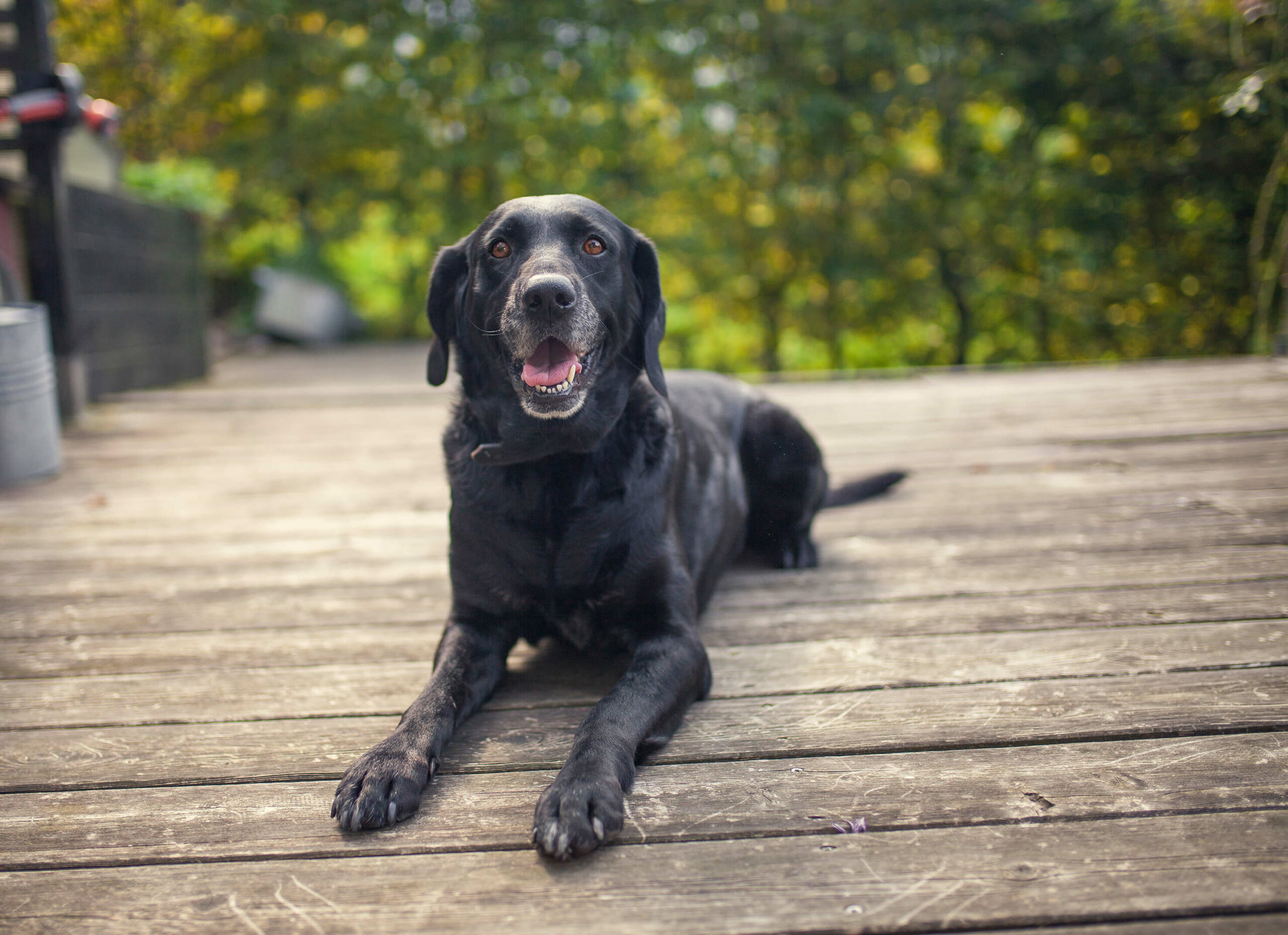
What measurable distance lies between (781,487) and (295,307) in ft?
24.7

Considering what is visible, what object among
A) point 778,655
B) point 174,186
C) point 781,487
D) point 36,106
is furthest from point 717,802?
point 174,186

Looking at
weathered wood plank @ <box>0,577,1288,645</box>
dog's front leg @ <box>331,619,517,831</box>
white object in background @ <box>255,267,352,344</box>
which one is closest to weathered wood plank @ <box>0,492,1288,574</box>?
weathered wood plank @ <box>0,577,1288,645</box>

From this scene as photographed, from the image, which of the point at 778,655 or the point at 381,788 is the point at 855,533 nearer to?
the point at 778,655

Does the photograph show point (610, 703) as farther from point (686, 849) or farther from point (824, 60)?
point (824, 60)

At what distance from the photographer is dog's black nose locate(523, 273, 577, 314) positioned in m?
1.68

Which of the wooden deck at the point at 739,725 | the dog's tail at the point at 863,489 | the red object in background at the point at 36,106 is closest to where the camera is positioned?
the wooden deck at the point at 739,725

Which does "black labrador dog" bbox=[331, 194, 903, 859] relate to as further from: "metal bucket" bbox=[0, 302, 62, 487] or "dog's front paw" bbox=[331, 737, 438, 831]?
"metal bucket" bbox=[0, 302, 62, 487]

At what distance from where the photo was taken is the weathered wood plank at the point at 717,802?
127 cm

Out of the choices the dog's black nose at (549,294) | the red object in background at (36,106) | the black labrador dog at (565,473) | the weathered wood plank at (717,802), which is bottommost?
the weathered wood plank at (717,802)

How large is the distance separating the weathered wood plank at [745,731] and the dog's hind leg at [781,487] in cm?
85

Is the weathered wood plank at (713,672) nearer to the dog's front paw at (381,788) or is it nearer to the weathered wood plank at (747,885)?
the dog's front paw at (381,788)

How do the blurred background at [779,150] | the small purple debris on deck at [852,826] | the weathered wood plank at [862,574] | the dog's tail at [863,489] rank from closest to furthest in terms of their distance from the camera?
the small purple debris on deck at [852,826], the weathered wood plank at [862,574], the dog's tail at [863,489], the blurred background at [779,150]

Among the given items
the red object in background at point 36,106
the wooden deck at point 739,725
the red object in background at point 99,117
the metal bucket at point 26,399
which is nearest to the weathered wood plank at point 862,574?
the wooden deck at point 739,725

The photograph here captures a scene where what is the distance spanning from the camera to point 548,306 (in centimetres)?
170
